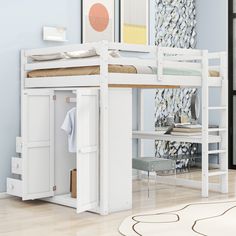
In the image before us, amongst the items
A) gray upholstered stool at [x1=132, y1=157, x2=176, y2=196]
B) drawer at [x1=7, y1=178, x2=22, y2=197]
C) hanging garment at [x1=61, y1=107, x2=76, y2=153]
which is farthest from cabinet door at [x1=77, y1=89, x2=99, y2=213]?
gray upholstered stool at [x1=132, y1=157, x2=176, y2=196]

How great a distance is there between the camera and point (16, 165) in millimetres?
4746

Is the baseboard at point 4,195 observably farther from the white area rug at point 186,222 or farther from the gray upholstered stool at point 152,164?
the white area rug at point 186,222

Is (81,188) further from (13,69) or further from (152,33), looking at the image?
(152,33)

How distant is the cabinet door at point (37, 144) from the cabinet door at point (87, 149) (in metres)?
0.60

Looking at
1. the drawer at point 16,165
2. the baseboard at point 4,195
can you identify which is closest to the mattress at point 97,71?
the drawer at point 16,165

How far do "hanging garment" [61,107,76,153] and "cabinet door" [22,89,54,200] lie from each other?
284 millimetres

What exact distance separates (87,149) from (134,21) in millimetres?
2332

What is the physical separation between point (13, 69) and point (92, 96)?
1137 millimetres

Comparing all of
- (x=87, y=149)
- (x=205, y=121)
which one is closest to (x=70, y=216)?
(x=87, y=149)

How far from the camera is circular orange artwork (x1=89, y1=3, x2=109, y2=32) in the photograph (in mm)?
5539

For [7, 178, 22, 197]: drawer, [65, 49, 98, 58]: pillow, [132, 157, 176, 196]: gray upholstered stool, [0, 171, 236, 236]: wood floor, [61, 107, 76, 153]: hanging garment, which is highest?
[65, 49, 98, 58]: pillow

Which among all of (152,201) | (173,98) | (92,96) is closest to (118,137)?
(92,96)

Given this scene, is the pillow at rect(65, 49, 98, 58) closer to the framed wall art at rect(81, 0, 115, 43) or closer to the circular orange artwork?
the framed wall art at rect(81, 0, 115, 43)

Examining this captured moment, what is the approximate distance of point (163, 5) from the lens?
680cm
